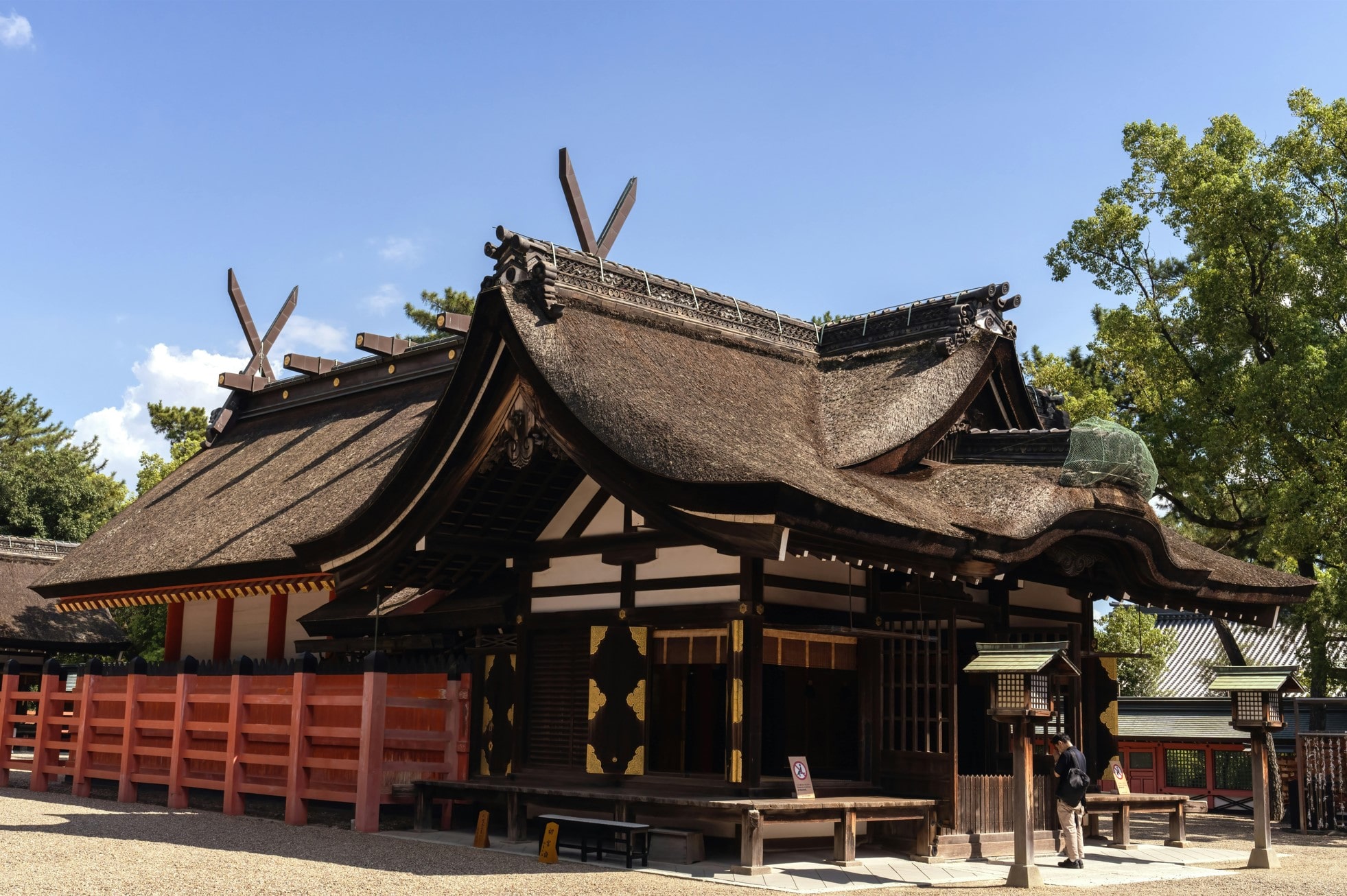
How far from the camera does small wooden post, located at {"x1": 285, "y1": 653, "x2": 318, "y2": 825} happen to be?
543 inches

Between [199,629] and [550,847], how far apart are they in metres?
11.6

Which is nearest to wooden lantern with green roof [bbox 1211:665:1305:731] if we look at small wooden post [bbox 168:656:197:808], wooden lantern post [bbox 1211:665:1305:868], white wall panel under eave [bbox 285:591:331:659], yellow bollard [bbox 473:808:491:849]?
wooden lantern post [bbox 1211:665:1305:868]

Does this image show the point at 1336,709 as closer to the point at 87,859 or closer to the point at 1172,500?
the point at 1172,500

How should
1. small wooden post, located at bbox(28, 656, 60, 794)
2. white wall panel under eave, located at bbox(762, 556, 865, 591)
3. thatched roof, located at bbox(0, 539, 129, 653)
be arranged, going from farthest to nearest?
1. thatched roof, located at bbox(0, 539, 129, 653)
2. small wooden post, located at bbox(28, 656, 60, 794)
3. white wall panel under eave, located at bbox(762, 556, 865, 591)

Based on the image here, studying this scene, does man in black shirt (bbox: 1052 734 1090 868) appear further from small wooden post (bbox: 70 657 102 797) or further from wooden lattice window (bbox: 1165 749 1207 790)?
small wooden post (bbox: 70 657 102 797)

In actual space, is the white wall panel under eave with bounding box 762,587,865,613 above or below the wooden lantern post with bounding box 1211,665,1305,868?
above

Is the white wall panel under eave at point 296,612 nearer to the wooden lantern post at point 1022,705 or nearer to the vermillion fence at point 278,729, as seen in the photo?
the vermillion fence at point 278,729

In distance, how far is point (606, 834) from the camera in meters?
12.0

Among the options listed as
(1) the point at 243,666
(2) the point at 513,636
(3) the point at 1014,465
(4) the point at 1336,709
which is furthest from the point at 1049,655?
(4) the point at 1336,709

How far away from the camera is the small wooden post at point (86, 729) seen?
56.6 ft

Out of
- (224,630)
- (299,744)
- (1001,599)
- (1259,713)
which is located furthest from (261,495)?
(1259,713)

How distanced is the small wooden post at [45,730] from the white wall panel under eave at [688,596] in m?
9.95

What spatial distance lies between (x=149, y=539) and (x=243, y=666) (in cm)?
617

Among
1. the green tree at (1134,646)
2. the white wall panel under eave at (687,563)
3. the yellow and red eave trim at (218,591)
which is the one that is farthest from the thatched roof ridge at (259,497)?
the green tree at (1134,646)
